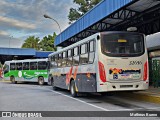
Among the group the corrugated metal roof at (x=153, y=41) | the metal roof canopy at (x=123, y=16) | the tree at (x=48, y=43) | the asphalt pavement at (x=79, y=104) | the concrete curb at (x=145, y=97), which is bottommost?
the asphalt pavement at (x=79, y=104)

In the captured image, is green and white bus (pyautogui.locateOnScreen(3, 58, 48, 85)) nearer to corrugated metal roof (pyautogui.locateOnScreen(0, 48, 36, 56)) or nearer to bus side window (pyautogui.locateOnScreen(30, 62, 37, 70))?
bus side window (pyautogui.locateOnScreen(30, 62, 37, 70))

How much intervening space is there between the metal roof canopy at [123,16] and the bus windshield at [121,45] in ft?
11.4

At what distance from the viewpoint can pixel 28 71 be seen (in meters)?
29.3

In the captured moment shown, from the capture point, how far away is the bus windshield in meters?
12.0

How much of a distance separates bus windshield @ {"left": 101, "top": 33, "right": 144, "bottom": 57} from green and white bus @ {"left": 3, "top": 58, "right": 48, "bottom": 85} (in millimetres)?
Result: 15524

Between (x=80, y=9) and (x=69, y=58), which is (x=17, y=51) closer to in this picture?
(x=80, y=9)

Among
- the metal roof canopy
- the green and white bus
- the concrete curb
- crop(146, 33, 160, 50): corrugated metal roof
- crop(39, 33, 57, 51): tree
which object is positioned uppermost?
crop(39, 33, 57, 51): tree

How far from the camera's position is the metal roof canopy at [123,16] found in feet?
54.6

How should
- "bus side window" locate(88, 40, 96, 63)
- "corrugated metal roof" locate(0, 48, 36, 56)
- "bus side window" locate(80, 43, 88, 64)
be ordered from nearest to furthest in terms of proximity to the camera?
1. "bus side window" locate(88, 40, 96, 63)
2. "bus side window" locate(80, 43, 88, 64)
3. "corrugated metal roof" locate(0, 48, 36, 56)

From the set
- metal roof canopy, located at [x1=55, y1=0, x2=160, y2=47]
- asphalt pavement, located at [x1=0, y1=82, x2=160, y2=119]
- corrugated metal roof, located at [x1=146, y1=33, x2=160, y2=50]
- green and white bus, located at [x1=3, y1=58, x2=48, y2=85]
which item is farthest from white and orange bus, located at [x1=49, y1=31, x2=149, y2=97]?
green and white bus, located at [x1=3, y1=58, x2=48, y2=85]

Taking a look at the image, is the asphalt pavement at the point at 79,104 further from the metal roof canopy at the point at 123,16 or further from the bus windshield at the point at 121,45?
the metal roof canopy at the point at 123,16

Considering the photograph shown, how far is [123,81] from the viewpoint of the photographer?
12.0 meters

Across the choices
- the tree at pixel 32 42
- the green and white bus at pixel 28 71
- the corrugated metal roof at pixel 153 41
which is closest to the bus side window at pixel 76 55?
the corrugated metal roof at pixel 153 41

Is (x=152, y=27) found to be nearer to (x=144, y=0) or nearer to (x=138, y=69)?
(x=144, y=0)
